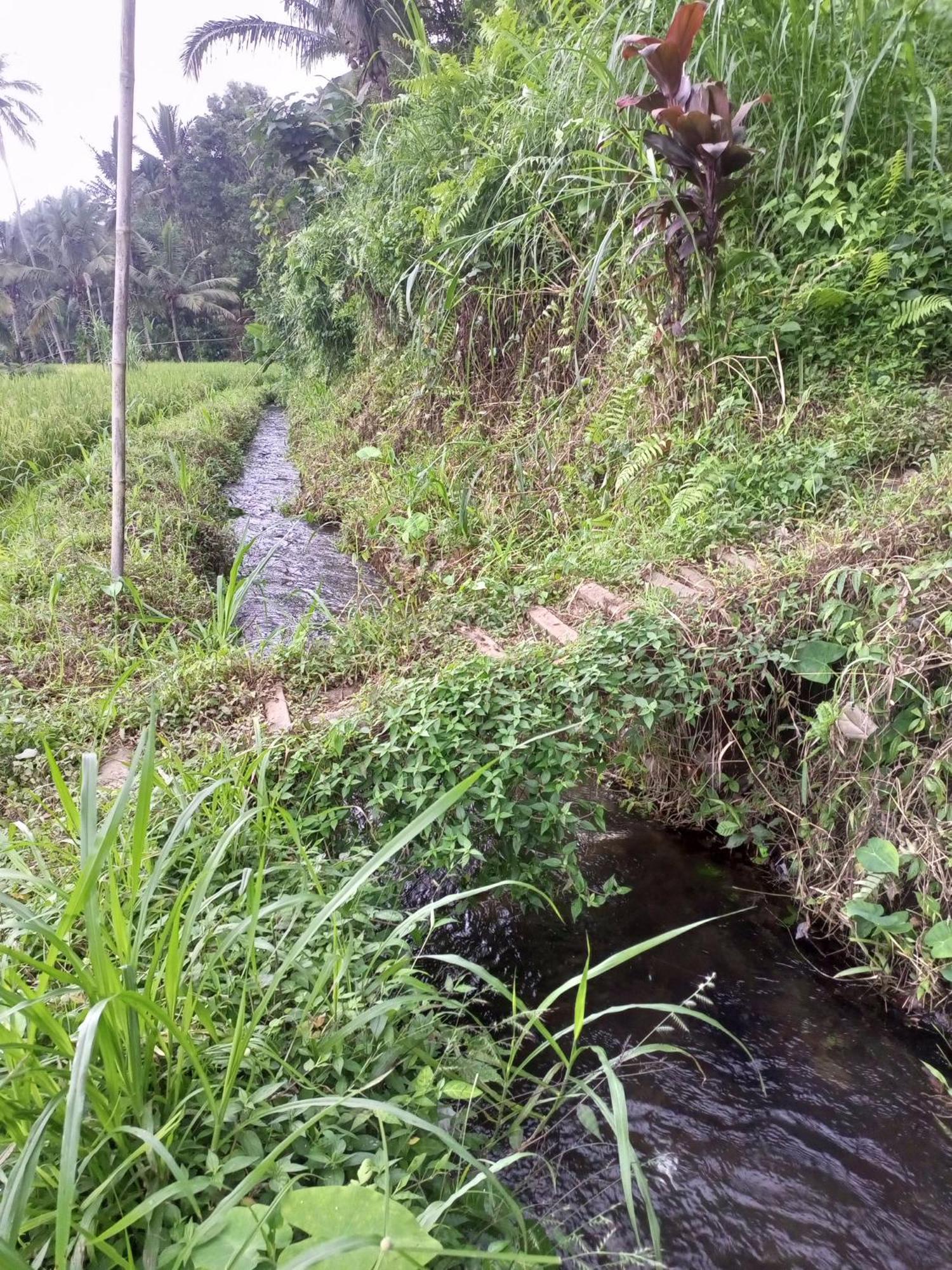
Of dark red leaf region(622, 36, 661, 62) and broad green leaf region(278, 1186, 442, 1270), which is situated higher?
dark red leaf region(622, 36, 661, 62)

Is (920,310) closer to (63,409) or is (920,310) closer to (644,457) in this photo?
(644,457)

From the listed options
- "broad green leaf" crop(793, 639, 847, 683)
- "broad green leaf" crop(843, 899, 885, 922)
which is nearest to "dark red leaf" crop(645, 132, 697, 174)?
"broad green leaf" crop(793, 639, 847, 683)

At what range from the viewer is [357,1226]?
0.98m

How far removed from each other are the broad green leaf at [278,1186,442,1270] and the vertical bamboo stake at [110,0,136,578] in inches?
96.5

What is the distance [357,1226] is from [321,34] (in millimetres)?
16337

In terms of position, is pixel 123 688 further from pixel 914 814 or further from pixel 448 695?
pixel 914 814

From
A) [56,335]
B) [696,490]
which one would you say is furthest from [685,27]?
[56,335]

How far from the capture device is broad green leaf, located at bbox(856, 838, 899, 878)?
175 cm

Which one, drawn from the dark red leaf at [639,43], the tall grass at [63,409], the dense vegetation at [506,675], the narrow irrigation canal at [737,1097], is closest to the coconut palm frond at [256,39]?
the tall grass at [63,409]

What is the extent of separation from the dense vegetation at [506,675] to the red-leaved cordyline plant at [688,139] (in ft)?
0.06

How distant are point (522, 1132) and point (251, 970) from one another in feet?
2.55

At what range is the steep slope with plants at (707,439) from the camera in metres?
1.92

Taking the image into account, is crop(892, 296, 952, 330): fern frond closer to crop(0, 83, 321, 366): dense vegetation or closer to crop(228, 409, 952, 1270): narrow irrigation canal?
crop(228, 409, 952, 1270): narrow irrigation canal

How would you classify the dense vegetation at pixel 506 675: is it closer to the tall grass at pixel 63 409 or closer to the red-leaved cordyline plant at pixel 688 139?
the red-leaved cordyline plant at pixel 688 139
